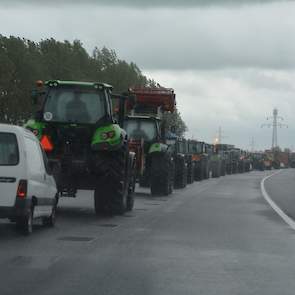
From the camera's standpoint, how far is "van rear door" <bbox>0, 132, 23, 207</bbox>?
14.6m

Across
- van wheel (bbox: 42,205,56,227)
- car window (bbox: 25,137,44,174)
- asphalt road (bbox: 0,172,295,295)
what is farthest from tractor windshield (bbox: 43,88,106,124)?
car window (bbox: 25,137,44,174)

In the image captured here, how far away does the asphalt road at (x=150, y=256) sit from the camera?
10.4 metres

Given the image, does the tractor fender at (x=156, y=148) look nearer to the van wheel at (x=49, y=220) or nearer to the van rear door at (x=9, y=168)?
the van wheel at (x=49, y=220)

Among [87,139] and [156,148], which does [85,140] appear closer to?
[87,139]

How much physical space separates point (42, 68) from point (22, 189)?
5905 cm

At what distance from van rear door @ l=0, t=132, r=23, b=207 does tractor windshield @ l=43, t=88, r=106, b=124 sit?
5.59 metres

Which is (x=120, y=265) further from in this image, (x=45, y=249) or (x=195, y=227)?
(x=195, y=227)

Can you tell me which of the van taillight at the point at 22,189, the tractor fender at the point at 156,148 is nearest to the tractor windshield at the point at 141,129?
the tractor fender at the point at 156,148

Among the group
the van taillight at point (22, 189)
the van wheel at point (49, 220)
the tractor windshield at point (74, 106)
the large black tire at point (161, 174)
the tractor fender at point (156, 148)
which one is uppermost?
the tractor windshield at point (74, 106)

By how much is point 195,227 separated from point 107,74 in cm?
7687

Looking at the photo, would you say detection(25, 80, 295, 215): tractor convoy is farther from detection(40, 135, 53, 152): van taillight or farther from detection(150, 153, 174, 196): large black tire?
detection(150, 153, 174, 196): large black tire

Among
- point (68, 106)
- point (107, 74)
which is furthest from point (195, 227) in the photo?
point (107, 74)

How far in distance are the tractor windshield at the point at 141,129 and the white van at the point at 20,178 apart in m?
14.6

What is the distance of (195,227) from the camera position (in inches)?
728
